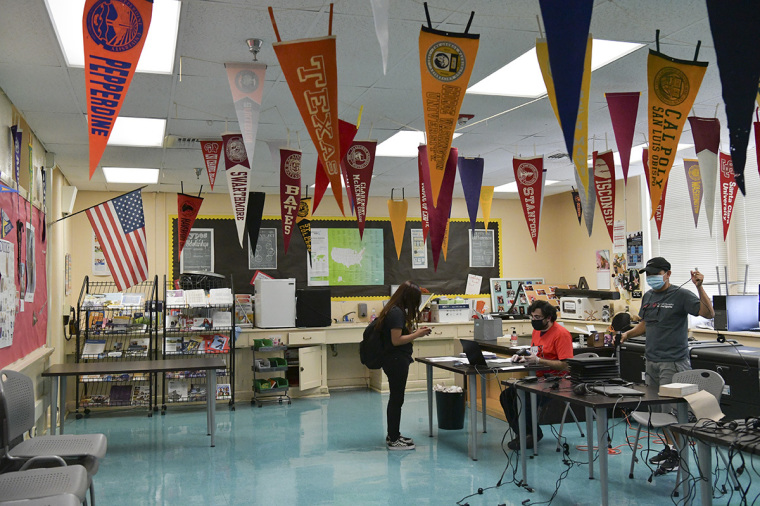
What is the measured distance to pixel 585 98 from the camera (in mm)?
3314

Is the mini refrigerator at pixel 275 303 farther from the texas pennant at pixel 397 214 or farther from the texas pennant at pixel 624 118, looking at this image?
the texas pennant at pixel 624 118

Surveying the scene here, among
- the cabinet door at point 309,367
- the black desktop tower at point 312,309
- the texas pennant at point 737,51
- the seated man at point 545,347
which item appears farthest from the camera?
the black desktop tower at point 312,309

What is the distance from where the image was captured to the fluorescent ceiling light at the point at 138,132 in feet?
18.3

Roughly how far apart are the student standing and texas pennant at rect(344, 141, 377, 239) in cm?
71

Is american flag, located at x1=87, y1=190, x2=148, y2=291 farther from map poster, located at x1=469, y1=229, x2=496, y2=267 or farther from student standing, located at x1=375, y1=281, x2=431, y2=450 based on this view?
map poster, located at x1=469, y1=229, x2=496, y2=267

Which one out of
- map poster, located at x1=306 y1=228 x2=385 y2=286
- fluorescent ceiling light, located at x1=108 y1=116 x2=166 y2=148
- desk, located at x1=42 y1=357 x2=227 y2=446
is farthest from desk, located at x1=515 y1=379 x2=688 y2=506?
map poster, located at x1=306 y1=228 x2=385 y2=286

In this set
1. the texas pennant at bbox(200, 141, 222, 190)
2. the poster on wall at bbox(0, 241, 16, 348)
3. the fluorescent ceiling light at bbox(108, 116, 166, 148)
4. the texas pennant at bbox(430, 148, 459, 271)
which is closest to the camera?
the poster on wall at bbox(0, 241, 16, 348)

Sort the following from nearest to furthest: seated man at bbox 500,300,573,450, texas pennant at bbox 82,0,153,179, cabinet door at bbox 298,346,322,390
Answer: texas pennant at bbox 82,0,153,179 → seated man at bbox 500,300,573,450 → cabinet door at bbox 298,346,322,390

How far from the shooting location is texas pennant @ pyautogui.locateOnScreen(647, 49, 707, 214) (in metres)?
3.60

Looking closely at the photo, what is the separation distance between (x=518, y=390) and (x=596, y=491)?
0.85m

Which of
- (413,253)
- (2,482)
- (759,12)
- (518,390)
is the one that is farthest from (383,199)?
(759,12)

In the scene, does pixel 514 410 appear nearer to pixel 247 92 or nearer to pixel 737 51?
pixel 247 92

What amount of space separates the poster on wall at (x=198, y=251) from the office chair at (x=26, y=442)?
524 centimetres

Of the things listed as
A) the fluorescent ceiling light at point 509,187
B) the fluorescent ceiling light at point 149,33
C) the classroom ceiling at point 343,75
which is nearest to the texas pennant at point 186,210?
the classroom ceiling at point 343,75
